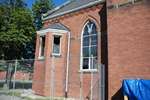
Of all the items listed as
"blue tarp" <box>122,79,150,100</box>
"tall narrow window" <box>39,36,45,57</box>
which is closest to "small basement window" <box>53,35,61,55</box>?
"tall narrow window" <box>39,36,45,57</box>

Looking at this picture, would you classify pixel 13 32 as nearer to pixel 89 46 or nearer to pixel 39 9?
pixel 89 46

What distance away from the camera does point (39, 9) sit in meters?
44.3

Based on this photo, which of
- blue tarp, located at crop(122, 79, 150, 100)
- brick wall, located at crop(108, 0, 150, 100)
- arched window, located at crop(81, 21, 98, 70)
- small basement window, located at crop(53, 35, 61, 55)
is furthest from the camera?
small basement window, located at crop(53, 35, 61, 55)

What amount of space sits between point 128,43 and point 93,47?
5.26 meters

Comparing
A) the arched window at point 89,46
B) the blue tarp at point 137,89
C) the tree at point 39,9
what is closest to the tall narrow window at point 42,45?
the arched window at point 89,46

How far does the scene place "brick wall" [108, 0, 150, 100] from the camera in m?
14.6

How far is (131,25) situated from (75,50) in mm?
7279

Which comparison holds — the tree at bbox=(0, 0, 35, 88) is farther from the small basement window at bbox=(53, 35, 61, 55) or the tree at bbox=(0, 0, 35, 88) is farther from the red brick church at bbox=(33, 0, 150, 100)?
the small basement window at bbox=(53, 35, 61, 55)

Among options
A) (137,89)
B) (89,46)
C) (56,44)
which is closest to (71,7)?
(56,44)

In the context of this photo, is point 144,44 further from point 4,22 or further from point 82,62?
point 4,22

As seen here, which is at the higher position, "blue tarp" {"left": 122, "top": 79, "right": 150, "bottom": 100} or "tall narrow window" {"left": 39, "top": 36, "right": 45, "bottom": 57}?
"tall narrow window" {"left": 39, "top": 36, "right": 45, "bottom": 57}

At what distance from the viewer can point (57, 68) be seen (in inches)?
846

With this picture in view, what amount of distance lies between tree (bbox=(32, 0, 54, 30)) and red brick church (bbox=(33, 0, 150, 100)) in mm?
17463

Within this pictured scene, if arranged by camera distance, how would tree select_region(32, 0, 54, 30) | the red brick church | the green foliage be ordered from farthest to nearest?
tree select_region(32, 0, 54, 30) → the green foliage → the red brick church
